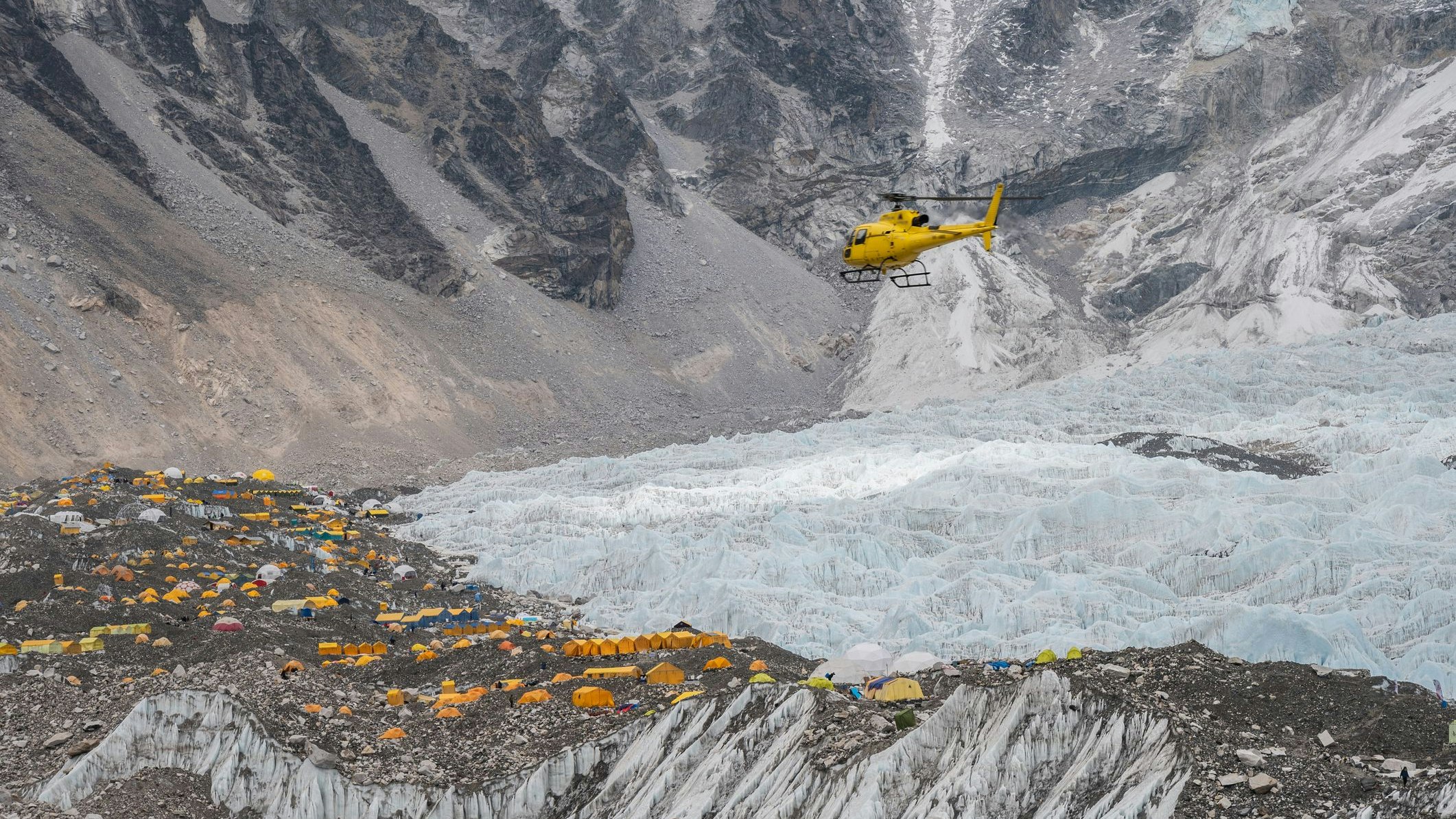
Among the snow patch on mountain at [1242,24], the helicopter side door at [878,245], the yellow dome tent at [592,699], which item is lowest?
the yellow dome tent at [592,699]

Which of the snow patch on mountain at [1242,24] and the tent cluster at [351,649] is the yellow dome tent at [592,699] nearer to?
the tent cluster at [351,649]

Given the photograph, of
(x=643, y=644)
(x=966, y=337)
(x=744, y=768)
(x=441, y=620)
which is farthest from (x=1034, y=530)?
(x=966, y=337)

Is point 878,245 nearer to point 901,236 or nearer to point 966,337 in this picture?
point 901,236

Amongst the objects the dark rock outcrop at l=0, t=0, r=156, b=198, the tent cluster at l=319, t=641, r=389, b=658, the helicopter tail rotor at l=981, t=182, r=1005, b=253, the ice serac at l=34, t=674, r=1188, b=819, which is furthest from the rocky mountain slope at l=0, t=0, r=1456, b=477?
the ice serac at l=34, t=674, r=1188, b=819

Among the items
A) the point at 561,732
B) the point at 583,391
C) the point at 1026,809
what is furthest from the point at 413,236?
the point at 1026,809

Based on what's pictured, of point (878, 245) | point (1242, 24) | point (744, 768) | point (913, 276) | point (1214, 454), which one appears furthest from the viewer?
point (1242, 24)

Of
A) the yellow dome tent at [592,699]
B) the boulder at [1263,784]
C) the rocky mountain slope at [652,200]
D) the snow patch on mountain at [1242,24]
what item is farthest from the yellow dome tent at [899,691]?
the snow patch on mountain at [1242,24]
